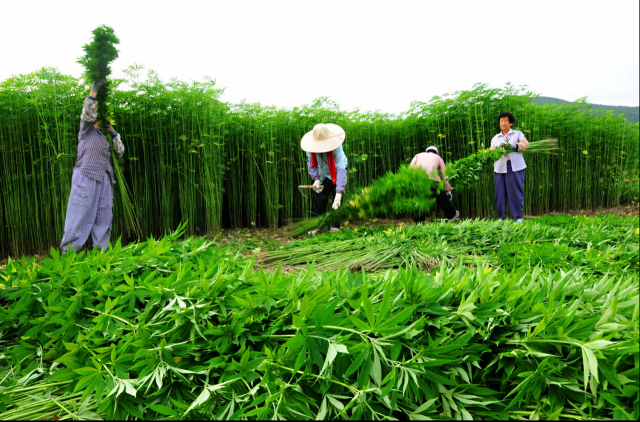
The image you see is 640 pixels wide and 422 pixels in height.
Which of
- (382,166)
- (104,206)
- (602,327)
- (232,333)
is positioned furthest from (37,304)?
(382,166)

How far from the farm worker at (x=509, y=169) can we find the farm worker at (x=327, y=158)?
2055 mm

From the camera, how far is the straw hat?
4324 millimetres

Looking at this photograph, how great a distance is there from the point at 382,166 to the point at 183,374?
6559 millimetres

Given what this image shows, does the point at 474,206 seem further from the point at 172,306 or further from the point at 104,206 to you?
the point at 172,306

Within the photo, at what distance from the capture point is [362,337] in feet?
2.51

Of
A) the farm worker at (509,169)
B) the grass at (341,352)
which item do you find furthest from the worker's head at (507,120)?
the grass at (341,352)

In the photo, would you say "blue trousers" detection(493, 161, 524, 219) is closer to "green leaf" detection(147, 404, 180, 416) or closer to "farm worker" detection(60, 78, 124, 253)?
"farm worker" detection(60, 78, 124, 253)

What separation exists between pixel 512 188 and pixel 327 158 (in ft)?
8.53

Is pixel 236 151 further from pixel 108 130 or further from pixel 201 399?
pixel 201 399

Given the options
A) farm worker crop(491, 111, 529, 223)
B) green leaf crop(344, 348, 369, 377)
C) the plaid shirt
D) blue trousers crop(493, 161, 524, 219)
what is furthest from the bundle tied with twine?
blue trousers crop(493, 161, 524, 219)

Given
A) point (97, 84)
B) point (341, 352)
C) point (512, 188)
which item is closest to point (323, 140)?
point (97, 84)

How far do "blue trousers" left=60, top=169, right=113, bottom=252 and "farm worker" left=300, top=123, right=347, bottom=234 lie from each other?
2.09 m

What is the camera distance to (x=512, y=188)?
5.13 m

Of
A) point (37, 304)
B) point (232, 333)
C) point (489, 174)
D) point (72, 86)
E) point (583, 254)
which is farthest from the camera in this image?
point (489, 174)
